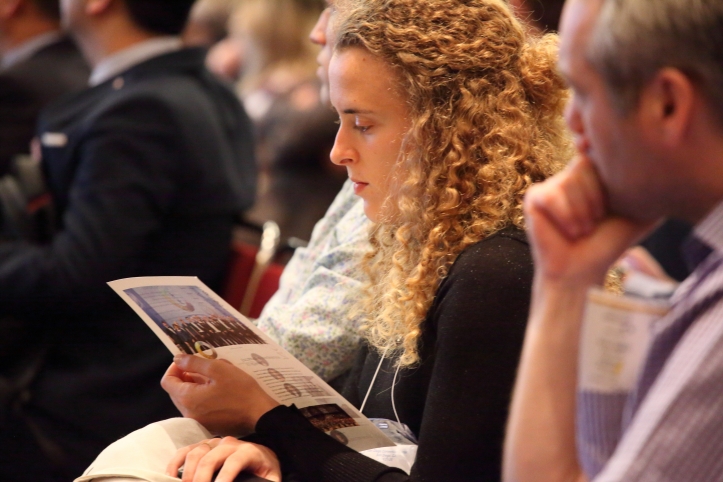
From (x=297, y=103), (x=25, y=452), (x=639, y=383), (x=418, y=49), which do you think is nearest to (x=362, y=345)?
(x=418, y=49)

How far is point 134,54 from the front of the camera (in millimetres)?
2662

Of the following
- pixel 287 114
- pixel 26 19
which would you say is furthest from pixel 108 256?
pixel 287 114

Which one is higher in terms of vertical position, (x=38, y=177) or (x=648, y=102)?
(x=648, y=102)

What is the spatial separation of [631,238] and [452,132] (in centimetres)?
44

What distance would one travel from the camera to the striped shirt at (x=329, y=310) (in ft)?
5.23

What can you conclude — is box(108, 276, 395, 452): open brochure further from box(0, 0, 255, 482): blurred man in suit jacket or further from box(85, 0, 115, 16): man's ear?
box(85, 0, 115, 16): man's ear

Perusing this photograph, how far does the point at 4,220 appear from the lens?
252 cm

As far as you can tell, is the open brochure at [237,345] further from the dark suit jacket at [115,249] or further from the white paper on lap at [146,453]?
the dark suit jacket at [115,249]

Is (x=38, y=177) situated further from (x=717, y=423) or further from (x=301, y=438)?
(x=717, y=423)

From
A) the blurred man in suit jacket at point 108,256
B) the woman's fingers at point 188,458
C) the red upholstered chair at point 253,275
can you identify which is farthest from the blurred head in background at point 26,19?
the woman's fingers at point 188,458

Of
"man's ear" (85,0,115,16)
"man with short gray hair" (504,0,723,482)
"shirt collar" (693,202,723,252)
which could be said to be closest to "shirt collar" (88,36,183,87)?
"man's ear" (85,0,115,16)

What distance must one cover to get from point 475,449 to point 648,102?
53 cm

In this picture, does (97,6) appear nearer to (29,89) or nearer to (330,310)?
(29,89)

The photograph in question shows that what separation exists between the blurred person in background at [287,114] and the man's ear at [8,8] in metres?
0.99
